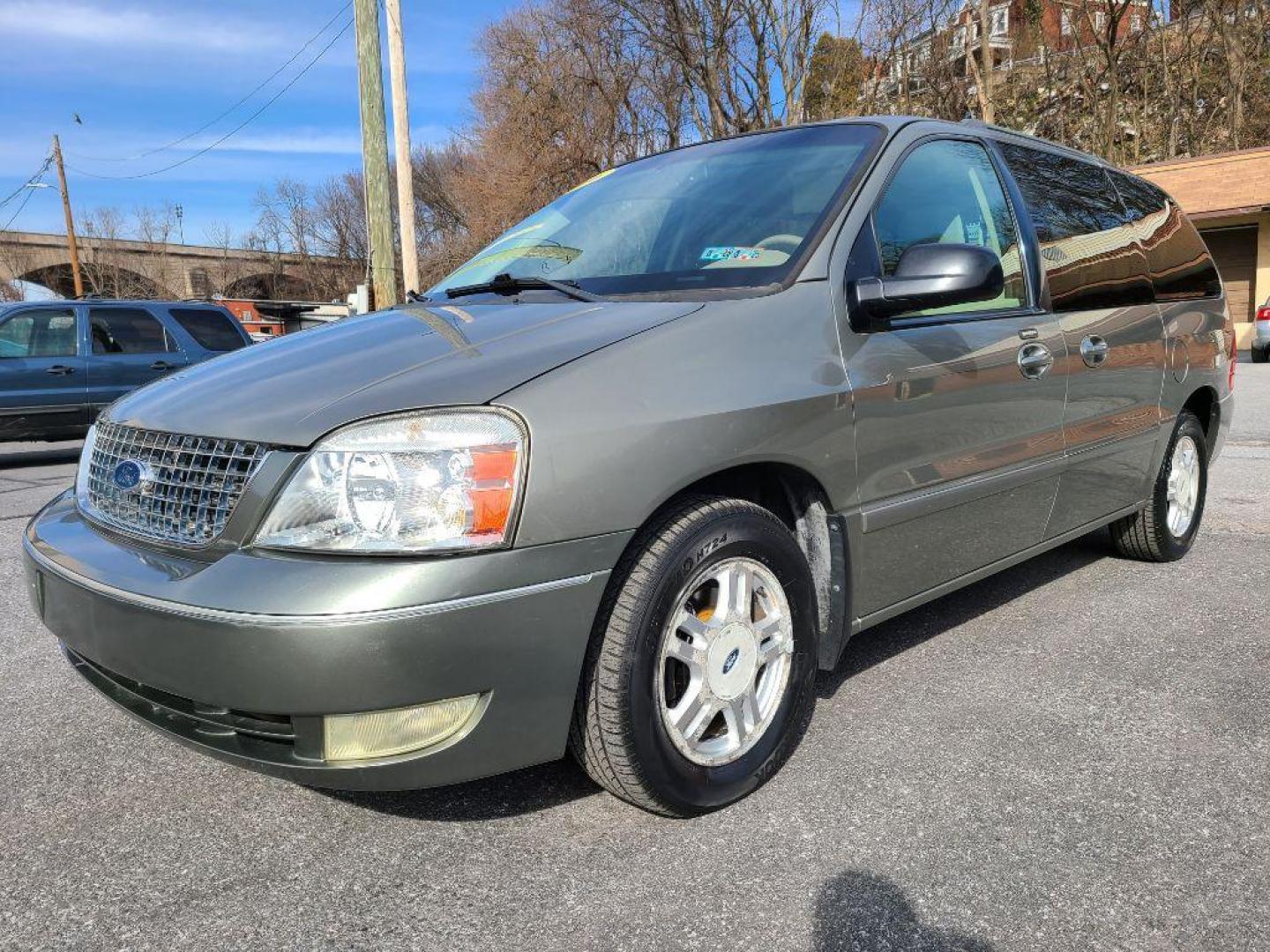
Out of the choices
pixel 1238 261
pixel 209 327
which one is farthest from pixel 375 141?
pixel 1238 261

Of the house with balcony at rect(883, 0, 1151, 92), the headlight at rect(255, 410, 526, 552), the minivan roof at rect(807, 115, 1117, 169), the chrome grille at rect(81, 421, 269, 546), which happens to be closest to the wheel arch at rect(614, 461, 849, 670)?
the headlight at rect(255, 410, 526, 552)

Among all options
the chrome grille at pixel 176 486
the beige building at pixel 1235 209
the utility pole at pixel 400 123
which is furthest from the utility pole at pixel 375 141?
the beige building at pixel 1235 209

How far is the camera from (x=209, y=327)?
1150 cm

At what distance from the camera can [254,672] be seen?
1.85 m

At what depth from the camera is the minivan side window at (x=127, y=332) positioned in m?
10.7

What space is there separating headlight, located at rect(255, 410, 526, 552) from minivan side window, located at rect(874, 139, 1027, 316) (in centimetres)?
140

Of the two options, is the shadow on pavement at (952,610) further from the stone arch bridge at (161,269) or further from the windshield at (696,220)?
the stone arch bridge at (161,269)

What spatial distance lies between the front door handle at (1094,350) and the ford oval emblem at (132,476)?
9.80 feet

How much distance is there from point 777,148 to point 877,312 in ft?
2.76

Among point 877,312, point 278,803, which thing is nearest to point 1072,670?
point 877,312

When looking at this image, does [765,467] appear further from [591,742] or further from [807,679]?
[591,742]

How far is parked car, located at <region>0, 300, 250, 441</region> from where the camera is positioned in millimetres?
10148

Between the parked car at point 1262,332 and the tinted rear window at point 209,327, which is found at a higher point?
the tinted rear window at point 209,327

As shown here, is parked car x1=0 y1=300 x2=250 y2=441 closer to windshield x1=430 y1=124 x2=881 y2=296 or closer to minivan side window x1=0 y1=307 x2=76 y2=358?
minivan side window x1=0 y1=307 x2=76 y2=358
